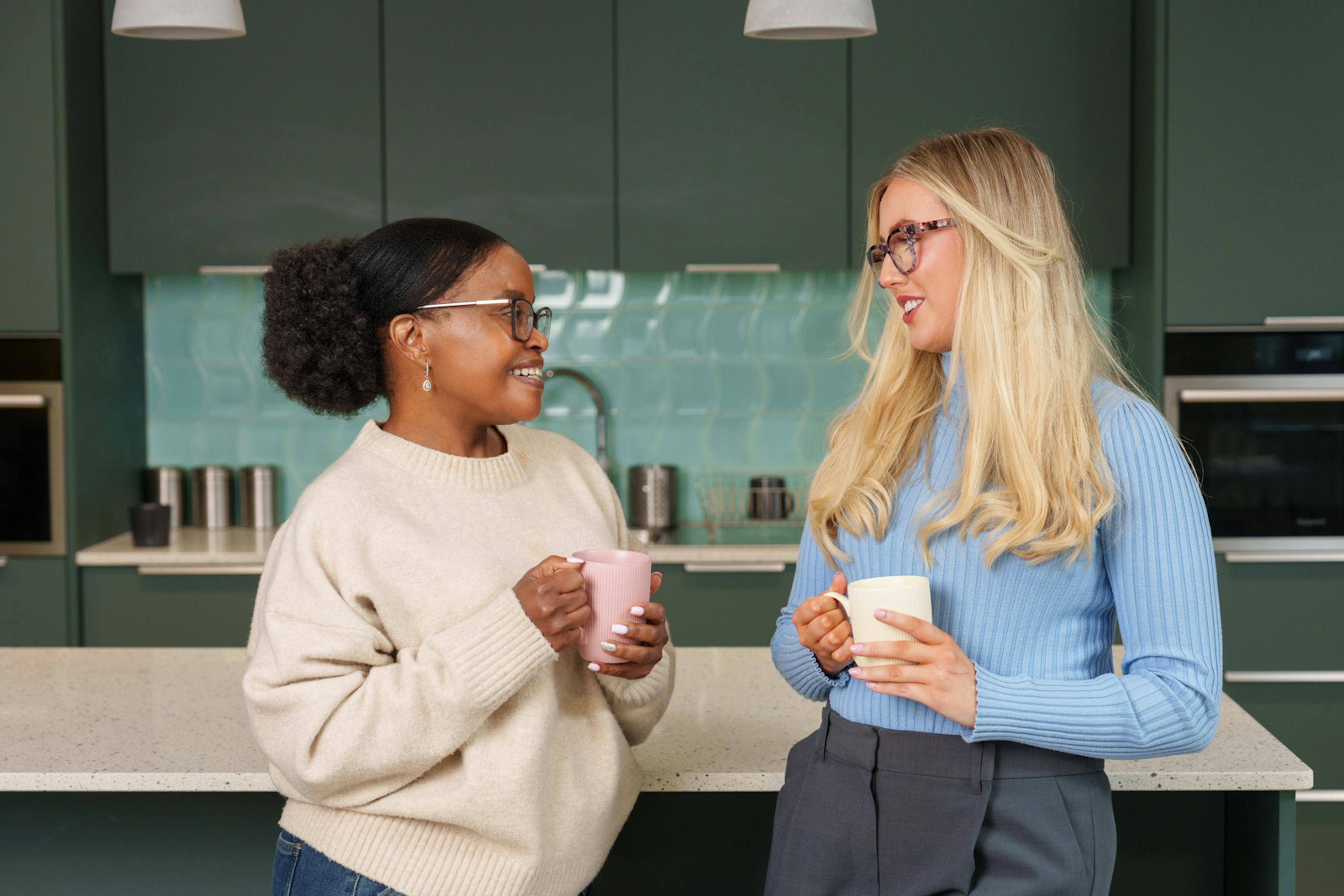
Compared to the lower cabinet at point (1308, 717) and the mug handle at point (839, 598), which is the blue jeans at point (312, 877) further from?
the lower cabinet at point (1308, 717)

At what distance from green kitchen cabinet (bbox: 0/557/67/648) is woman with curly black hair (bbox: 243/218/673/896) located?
2.16 m

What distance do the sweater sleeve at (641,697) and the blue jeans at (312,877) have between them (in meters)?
0.19

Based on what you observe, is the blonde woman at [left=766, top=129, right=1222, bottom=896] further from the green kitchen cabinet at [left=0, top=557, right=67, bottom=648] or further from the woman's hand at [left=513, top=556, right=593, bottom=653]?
the green kitchen cabinet at [left=0, top=557, right=67, bottom=648]

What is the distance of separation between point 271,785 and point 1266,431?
2.61 metres

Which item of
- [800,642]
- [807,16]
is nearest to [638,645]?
[800,642]

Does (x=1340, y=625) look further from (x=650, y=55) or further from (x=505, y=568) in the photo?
(x=505, y=568)

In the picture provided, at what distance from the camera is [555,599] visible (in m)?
1.18

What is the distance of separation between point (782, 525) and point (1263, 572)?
126 centimetres

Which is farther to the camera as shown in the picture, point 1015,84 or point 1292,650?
point 1015,84

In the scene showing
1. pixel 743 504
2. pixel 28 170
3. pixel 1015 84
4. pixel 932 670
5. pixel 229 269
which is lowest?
pixel 743 504

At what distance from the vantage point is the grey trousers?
3.69 ft

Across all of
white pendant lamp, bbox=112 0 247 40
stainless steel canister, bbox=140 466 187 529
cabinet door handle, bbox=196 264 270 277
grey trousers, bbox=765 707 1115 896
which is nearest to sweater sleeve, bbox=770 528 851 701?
grey trousers, bbox=765 707 1115 896

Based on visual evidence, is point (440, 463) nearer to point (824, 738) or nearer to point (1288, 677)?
point (824, 738)

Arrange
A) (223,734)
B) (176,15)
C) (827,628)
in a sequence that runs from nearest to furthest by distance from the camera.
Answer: (827,628) → (223,734) → (176,15)
